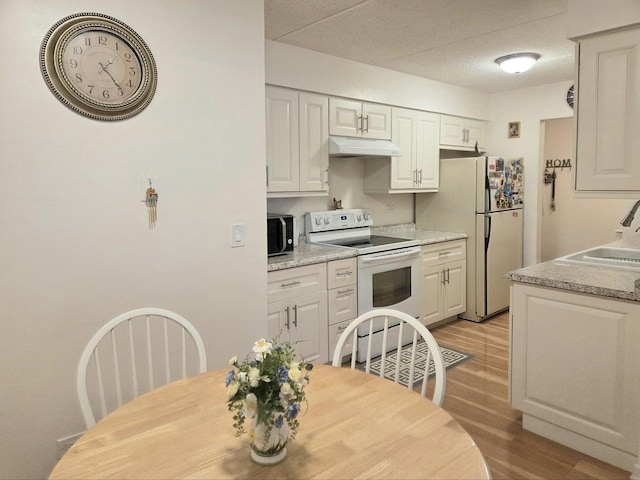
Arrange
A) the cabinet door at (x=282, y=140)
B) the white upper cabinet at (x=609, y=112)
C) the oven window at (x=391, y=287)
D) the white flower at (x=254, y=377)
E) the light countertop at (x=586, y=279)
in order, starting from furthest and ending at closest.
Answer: the oven window at (x=391, y=287), the cabinet door at (x=282, y=140), the white upper cabinet at (x=609, y=112), the light countertop at (x=586, y=279), the white flower at (x=254, y=377)

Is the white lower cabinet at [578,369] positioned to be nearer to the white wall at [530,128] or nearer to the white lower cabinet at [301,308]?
the white lower cabinet at [301,308]

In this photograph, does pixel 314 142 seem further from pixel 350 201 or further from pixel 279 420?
pixel 279 420

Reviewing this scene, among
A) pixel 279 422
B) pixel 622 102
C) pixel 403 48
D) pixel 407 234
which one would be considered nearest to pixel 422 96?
pixel 403 48

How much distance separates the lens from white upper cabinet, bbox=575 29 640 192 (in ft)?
7.30

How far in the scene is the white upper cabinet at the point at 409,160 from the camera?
13.5 ft

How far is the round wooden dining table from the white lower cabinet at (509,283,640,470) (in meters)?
1.27

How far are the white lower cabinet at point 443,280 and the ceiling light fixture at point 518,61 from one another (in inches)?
61.4

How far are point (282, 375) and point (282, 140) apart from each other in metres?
2.47

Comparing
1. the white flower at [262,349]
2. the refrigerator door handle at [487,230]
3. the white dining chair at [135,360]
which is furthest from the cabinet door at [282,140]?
the white flower at [262,349]

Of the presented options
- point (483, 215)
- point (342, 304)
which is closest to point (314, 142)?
point (342, 304)

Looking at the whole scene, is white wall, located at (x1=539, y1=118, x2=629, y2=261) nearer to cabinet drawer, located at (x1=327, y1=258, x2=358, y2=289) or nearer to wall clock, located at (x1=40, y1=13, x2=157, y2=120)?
cabinet drawer, located at (x1=327, y1=258, x2=358, y2=289)

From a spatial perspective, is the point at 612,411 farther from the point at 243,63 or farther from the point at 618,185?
the point at 243,63

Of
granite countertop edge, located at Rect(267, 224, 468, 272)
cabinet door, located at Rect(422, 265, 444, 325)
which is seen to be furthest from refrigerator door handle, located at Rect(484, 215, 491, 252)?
cabinet door, located at Rect(422, 265, 444, 325)

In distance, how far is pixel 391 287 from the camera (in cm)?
373
